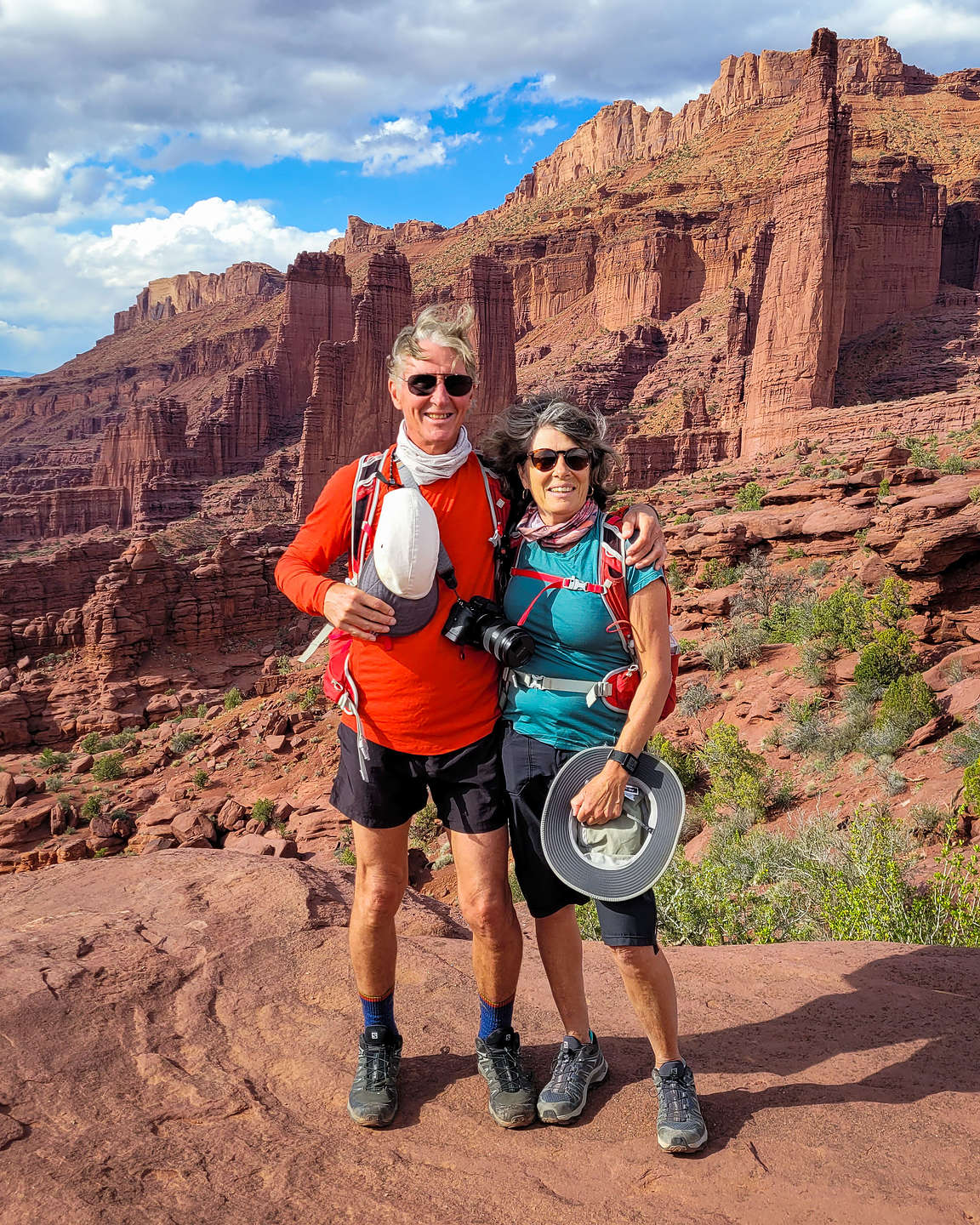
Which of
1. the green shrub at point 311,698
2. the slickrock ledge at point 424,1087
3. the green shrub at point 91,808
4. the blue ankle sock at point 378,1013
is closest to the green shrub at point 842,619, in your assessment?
the slickrock ledge at point 424,1087

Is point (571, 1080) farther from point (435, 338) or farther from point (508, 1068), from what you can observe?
point (435, 338)

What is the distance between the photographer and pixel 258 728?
18.6 meters

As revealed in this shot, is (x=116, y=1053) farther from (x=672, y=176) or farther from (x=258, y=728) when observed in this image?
(x=672, y=176)

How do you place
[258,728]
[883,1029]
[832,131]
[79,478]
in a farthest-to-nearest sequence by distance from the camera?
[79,478]
[832,131]
[258,728]
[883,1029]

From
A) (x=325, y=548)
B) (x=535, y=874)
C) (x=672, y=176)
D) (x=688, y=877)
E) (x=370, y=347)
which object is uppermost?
(x=672, y=176)

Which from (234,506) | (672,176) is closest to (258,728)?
(234,506)

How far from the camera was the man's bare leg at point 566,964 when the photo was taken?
2.92m

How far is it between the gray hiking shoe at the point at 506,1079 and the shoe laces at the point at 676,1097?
44cm

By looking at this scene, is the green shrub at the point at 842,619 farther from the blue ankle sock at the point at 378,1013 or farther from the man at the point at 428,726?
the blue ankle sock at the point at 378,1013

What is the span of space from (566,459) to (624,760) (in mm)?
1018

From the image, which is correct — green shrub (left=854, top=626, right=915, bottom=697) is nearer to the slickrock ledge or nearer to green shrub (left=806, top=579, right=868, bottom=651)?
green shrub (left=806, top=579, right=868, bottom=651)

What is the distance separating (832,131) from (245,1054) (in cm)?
4780

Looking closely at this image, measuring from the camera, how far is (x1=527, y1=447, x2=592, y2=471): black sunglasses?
9.23 feet

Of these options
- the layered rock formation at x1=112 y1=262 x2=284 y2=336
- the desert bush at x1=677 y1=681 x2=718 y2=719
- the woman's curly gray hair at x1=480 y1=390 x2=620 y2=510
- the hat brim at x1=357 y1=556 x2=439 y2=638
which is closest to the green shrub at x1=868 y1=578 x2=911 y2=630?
the desert bush at x1=677 y1=681 x2=718 y2=719
